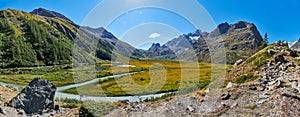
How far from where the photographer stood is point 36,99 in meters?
31.2

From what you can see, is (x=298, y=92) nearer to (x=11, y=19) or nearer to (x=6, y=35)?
(x=6, y=35)

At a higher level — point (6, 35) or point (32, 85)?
point (6, 35)

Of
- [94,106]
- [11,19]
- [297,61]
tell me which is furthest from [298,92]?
[11,19]

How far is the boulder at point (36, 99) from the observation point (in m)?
30.6

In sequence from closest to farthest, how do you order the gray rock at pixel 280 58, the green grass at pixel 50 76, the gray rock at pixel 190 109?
the gray rock at pixel 190 109 < the gray rock at pixel 280 58 < the green grass at pixel 50 76

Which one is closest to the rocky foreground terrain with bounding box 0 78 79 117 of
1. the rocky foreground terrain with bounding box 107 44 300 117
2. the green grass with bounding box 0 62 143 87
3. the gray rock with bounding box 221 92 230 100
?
the rocky foreground terrain with bounding box 107 44 300 117

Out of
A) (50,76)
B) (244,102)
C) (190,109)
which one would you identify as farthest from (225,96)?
(50,76)

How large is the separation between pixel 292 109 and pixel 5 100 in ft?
96.5

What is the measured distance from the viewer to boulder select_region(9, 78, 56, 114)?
3058 cm

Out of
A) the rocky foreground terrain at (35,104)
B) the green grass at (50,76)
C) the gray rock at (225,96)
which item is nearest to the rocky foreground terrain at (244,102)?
the gray rock at (225,96)

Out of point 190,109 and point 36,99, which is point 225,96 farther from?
point 36,99

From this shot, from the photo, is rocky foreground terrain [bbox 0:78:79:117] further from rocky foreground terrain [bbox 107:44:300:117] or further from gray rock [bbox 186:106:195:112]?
gray rock [bbox 186:106:195:112]

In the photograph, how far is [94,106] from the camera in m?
29.3

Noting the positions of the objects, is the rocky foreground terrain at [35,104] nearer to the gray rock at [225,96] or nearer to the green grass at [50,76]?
the gray rock at [225,96]
